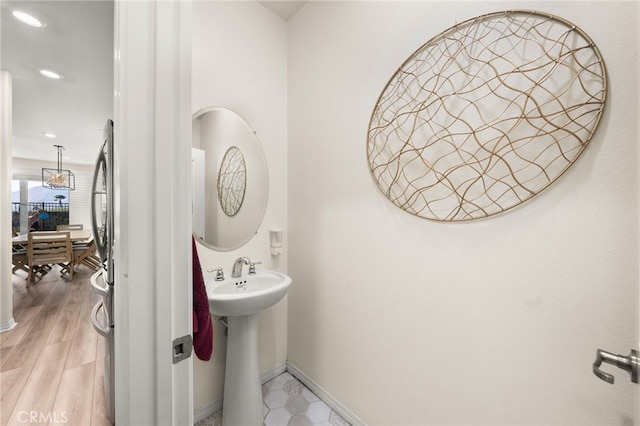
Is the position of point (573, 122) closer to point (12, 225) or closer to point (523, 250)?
point (523, 250)

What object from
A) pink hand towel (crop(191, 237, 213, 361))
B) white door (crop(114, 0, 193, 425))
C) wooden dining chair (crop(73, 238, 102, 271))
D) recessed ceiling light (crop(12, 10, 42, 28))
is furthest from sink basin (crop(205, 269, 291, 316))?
recessed ceiling light (crop(12, 10, 42, 28))

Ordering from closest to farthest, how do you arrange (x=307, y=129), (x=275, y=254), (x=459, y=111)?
(x=459, y=111), (x=307, y=129), (x=275, y=254)

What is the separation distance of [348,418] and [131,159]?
169 cm

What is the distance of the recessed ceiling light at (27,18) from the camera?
4.13 feet

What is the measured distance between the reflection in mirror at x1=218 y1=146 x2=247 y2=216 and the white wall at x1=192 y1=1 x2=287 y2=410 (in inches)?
8.0

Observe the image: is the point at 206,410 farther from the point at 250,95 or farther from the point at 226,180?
the point at 250,95

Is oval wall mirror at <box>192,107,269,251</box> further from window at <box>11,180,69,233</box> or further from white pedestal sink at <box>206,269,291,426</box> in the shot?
window at <box>11,180,69,233</box>

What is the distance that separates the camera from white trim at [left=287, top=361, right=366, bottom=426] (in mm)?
1357

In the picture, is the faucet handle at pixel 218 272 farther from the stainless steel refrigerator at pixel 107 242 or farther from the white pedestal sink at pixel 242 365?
the stainless steel refrigerator at pixel 107 242

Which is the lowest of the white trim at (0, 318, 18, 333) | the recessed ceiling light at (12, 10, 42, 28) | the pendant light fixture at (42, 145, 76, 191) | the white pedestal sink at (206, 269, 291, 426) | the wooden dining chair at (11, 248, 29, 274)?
the white pedestal sink at (206, 269, 291, 426)

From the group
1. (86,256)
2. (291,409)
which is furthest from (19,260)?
(291,409)

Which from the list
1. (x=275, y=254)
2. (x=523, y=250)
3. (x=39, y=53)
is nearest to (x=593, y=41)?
(x=523, y=250)

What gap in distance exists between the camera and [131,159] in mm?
455

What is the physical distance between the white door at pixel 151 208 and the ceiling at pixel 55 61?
4.25ft
